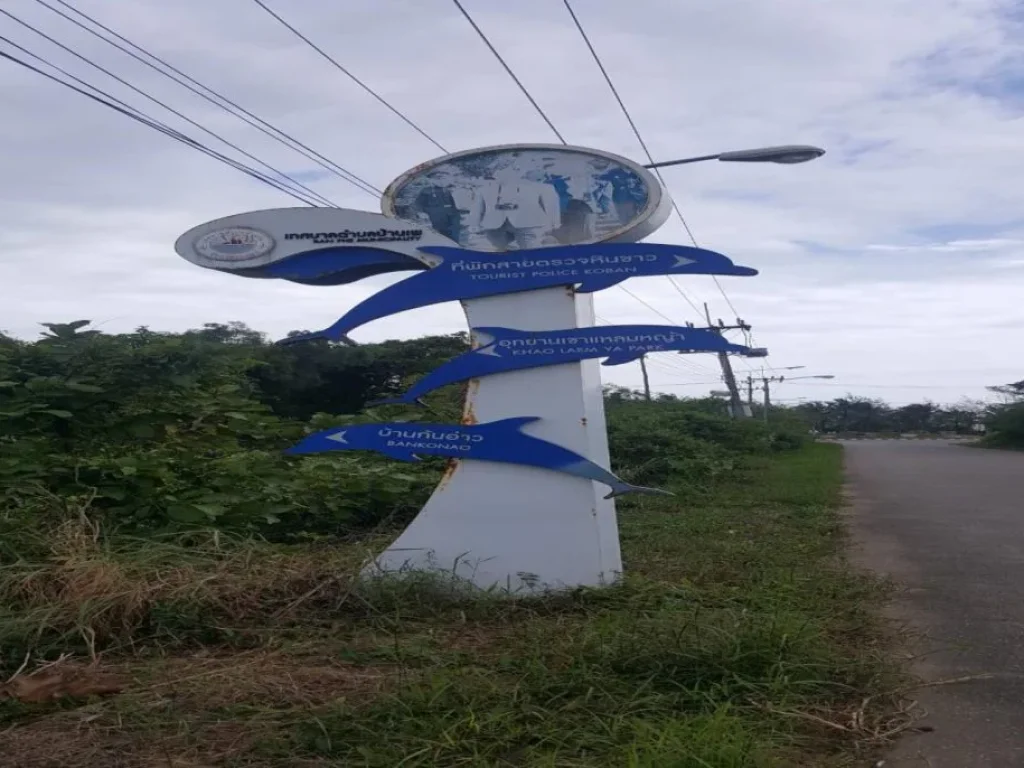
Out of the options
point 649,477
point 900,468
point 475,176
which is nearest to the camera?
point 475,176

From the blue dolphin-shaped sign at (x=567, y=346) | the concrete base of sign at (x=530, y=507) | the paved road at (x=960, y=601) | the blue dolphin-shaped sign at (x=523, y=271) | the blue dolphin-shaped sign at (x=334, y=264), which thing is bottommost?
the paved road at (x=960, y=601)

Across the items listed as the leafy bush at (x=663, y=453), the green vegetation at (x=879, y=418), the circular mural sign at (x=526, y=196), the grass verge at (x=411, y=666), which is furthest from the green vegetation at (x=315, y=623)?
the green vegetation at (x=879, y=418)

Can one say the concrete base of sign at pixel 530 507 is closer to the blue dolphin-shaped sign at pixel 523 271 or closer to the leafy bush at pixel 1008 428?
the blue dolphin-shaped sign at pixel 523 271

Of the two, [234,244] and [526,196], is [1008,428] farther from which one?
[234,244]

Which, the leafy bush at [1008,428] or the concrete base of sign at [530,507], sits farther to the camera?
the leafy bush at [1008,428]

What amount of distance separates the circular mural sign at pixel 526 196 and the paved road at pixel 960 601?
314cm

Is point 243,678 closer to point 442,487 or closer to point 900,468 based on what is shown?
point 442,487

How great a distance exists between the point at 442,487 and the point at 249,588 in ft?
4.73

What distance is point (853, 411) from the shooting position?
290ft

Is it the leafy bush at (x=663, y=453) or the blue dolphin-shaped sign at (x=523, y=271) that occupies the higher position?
the blue dolphin-shaped sign at (x=523, y=271)

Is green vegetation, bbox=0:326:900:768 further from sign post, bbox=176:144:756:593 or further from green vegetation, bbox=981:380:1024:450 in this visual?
green vegetation, bbox=981:380:1024:450

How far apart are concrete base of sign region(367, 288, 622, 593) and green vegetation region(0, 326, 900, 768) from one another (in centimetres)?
25

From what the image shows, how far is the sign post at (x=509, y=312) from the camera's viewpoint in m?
7.35

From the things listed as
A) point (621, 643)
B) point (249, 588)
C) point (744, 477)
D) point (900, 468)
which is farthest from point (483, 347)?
point (900, 468)
